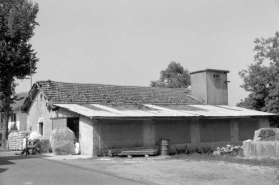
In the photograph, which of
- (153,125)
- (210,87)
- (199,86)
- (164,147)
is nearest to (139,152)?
(164,147)

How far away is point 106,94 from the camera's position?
27.3 metres

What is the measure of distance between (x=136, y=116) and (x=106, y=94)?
21.0 feet

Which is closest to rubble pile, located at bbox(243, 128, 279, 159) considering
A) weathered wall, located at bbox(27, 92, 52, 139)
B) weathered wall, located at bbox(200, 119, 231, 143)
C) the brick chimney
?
weathered wall, located at bbox(200, 119, 231, 143)

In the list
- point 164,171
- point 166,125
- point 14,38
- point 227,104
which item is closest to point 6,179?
point 164,171

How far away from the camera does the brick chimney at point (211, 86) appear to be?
3212 cm

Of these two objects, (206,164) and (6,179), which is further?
(206,164)

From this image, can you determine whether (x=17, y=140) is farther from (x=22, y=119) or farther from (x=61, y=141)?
(x=22, y=119)

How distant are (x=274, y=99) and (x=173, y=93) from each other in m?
9.89

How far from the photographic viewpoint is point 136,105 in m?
26.2

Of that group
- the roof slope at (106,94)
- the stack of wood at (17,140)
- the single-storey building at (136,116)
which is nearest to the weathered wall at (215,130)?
the single-storey building at (136,116)

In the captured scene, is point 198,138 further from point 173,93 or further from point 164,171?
point 164,171

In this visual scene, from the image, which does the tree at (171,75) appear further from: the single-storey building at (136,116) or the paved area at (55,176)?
the paved area at (55,176)

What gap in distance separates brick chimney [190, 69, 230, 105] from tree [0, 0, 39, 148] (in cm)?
1442

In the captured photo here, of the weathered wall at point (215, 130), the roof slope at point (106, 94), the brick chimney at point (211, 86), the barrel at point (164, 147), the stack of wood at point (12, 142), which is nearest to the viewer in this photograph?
the barrel at point (164, 147)
